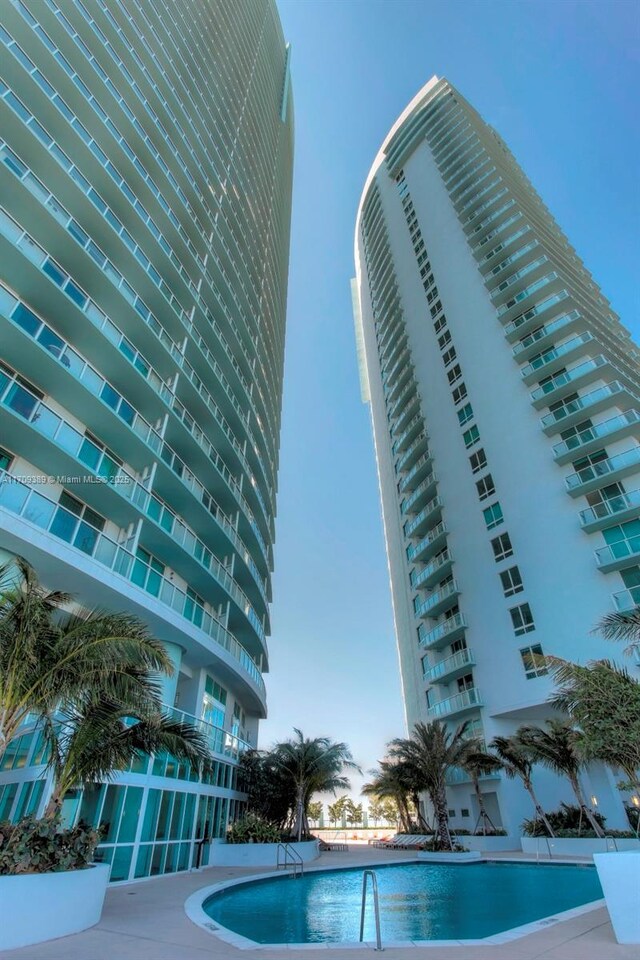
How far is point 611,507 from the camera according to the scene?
25.9 m

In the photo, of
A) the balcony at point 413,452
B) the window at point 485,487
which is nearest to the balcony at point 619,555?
the window at point 485,487

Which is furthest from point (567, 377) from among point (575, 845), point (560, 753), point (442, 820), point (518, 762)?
point (442, 820)

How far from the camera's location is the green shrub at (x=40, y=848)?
263 inches

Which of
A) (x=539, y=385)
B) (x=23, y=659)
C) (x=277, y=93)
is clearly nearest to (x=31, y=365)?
(x=23, y=659)

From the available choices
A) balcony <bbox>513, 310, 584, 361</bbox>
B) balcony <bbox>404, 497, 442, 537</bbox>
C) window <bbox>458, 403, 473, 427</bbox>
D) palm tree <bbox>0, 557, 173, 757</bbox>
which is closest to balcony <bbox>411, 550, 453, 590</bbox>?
balcony <bbox>404, 497, 442, 537</bbox>

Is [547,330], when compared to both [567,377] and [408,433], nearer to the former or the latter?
[567,377]

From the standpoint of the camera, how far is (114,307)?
18.2m

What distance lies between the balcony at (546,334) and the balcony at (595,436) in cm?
750

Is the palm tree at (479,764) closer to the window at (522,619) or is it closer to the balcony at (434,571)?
the window at (522,619)

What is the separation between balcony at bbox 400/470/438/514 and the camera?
38.4m

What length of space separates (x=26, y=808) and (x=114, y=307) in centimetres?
1598

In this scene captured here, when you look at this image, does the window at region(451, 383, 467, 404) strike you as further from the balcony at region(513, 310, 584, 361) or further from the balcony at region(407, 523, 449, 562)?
the balcony at region(407, 523, 449, 562)

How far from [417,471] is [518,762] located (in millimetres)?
22501

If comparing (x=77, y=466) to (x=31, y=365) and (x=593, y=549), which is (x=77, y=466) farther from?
(x=593, y=549)
